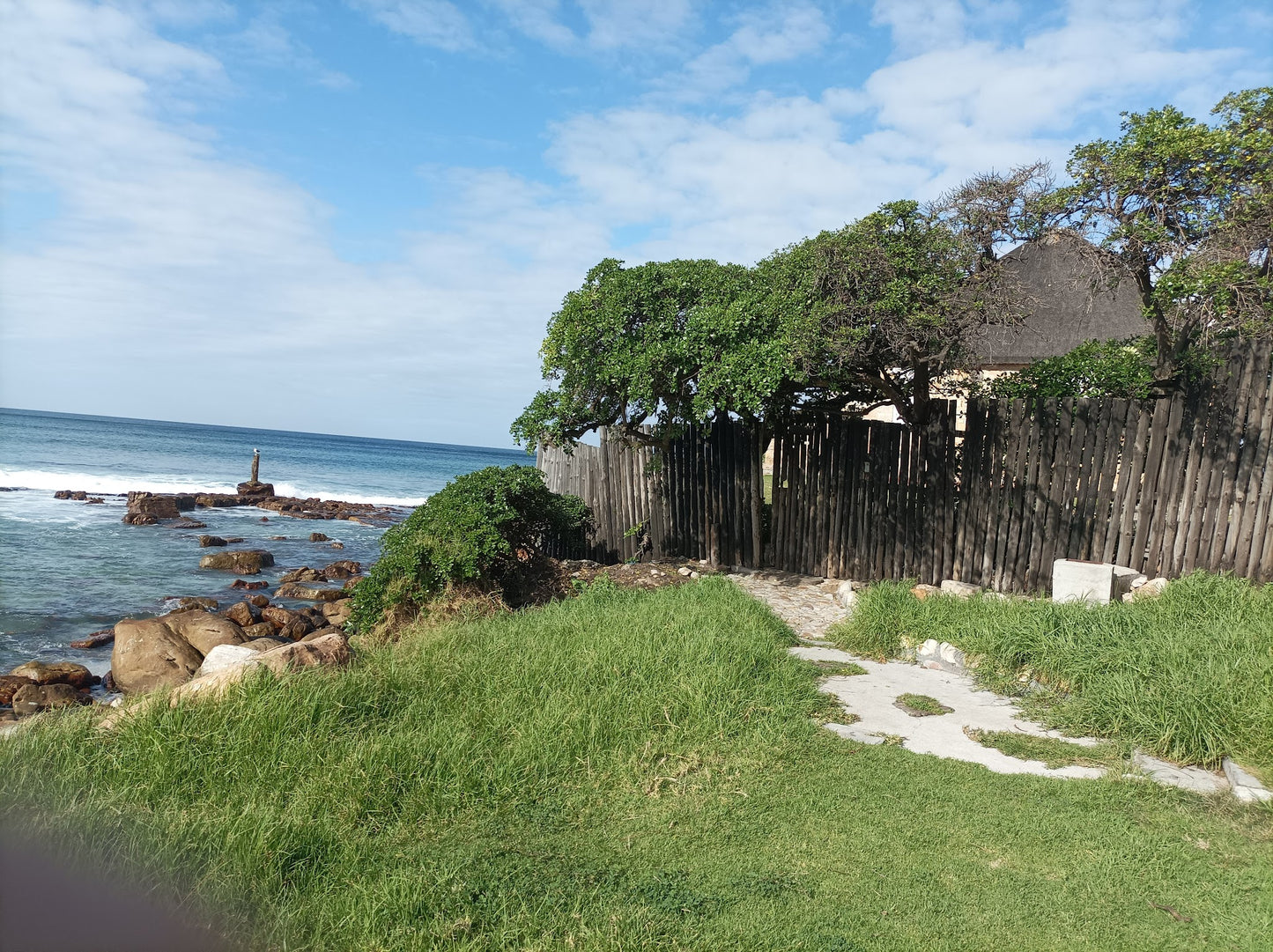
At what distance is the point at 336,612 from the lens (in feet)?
39.9

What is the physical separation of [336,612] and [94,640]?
3.07m

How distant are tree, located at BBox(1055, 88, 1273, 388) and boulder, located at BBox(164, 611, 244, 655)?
10676 millimetres

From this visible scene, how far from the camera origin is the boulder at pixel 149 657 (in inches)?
337

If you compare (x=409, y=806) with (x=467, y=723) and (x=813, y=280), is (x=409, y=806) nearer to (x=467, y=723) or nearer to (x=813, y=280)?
(x=467, y=723)

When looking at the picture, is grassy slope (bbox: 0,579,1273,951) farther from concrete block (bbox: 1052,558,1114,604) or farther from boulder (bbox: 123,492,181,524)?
boulder (bbox: 123,492,181,524)

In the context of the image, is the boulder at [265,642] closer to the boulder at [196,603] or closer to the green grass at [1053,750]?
the boulder at [196,603]

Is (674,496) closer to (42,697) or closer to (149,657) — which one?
(149,657)

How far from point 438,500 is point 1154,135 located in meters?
8.41

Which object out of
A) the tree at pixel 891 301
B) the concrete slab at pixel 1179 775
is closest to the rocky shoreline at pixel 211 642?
the concrete slab at pixel 1179 775

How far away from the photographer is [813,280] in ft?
30.9

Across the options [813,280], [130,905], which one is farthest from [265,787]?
[813,280]

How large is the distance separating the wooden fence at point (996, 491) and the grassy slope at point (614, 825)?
451 cm

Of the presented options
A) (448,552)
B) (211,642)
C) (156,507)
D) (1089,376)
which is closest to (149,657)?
(211,642)

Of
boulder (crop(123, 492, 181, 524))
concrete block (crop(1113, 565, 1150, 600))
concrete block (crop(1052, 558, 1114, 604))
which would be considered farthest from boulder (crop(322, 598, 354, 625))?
boulder (crop(123, 492, 181, 524))
